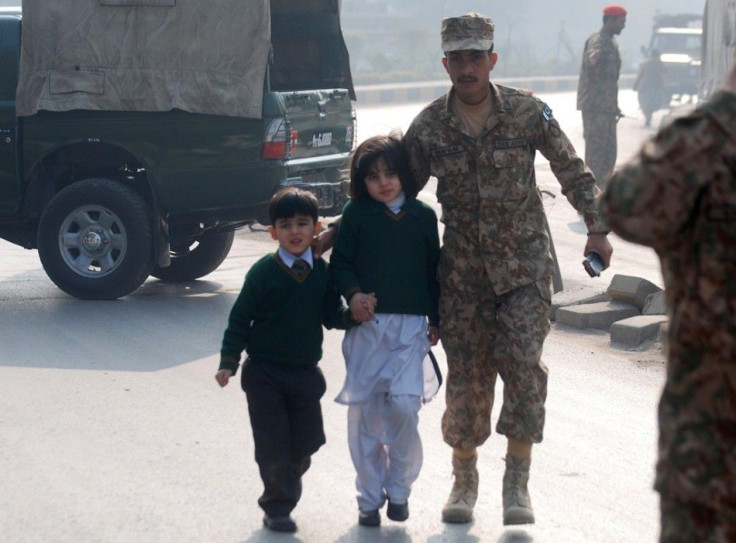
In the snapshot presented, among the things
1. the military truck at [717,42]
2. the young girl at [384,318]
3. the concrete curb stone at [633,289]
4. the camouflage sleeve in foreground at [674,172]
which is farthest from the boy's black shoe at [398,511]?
the military truck at [717,42]

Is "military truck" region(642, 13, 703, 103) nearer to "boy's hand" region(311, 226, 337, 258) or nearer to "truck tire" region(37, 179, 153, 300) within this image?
"truck tire" region(37, 179, 153, 300)

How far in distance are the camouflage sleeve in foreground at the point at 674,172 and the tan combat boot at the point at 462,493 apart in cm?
238

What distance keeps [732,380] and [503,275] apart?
6.93 feet

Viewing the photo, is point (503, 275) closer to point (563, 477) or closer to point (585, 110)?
point (563, 477)

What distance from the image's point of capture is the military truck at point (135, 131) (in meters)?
9.10

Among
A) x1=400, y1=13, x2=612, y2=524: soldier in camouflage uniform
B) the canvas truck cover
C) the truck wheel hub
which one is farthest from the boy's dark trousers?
the truck wheel hub

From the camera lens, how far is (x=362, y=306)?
177 inches

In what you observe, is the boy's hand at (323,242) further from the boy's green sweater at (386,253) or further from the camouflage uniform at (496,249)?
the camouflage uniform at (496,249)

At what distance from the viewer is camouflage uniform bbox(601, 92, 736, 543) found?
2.45 m

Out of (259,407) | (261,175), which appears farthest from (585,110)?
(259,407)

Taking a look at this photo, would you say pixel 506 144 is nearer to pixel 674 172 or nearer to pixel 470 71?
pixel 470 71

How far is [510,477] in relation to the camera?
4613 mm

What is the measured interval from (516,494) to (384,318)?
0.76 metres

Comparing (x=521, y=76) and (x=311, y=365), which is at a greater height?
(x=311, y=365)
